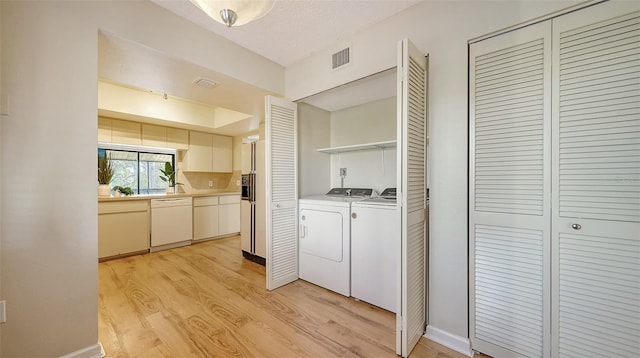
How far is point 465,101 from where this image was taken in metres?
→ 1.59

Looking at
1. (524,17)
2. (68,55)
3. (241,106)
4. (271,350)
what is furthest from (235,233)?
(524,17)

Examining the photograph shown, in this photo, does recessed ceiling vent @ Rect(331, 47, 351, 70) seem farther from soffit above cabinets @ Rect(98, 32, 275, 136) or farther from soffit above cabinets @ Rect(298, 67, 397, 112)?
soffit above cabinets @ Rect(98, 32, 275, 136)

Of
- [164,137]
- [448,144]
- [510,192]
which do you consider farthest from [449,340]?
[164,137]

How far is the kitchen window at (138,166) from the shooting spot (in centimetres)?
408

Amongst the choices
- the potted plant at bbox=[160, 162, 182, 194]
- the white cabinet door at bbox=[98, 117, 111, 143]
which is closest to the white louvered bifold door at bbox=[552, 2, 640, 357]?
the white cabinet door at bbox=[98, 117, 111, 143]

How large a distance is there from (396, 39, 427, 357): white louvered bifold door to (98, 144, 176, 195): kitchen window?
15.6 ft

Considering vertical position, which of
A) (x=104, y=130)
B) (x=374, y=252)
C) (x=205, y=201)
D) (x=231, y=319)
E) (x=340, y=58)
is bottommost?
(x=231, y=319)

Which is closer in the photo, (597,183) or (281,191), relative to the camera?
(597,183)

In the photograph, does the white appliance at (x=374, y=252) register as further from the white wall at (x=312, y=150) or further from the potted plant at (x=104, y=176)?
the potted plant at (x=104, y=176)

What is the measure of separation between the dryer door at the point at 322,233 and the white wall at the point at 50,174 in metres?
1.76

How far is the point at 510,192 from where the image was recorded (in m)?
1.46

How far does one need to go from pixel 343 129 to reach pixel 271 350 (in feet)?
8.36

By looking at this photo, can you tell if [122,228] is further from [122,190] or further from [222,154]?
[222,154]

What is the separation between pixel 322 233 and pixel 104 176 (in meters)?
3.85
